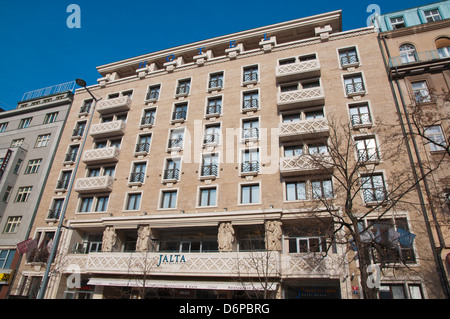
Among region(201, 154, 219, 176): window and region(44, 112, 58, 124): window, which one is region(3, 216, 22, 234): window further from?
region(201, 154, 219, 176): window

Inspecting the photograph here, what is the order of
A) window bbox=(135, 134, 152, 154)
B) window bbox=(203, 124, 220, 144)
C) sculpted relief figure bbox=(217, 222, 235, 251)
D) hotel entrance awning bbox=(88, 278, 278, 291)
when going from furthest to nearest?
window bbox=(135, 134, 152, 154), window bbox=(203, 124, 220, 144), sculpted relief figure bbox=(217, 222, 235, 251), hotel entrance awning bbox=(88, 278, 278, 291)

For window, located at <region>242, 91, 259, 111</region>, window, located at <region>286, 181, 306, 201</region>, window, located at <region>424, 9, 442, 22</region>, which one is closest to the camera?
window, located at <region>286, 181, 306, 201</region>

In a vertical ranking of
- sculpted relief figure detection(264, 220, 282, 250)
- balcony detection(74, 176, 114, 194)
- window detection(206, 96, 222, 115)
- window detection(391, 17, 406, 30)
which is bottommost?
sculpted relief figure detection(264, 220, 282, 250)

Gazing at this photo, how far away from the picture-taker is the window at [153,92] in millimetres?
33606

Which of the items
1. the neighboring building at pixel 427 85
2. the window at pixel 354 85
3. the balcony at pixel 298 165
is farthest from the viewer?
the window at pixel 354 85

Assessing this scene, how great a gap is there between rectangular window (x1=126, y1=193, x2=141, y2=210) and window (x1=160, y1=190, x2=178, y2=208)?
8.23ft

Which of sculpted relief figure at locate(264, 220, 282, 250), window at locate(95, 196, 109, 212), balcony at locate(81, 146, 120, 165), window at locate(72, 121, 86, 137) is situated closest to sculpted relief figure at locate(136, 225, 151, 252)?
window at locate(95, 196, 109, 212)

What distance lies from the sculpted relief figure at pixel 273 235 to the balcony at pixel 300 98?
10.9 m

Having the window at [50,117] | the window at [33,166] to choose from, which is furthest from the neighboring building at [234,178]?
the window at [50,117]

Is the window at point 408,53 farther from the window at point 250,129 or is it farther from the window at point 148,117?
the window at point 148,117

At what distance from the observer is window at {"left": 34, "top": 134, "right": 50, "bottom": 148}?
117 ft

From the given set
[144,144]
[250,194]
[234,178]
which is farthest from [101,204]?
[250,194]
